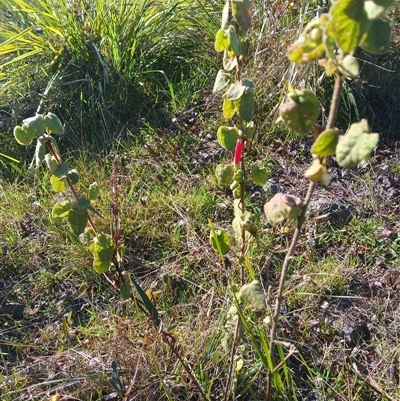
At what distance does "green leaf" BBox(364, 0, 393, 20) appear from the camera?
62 cm

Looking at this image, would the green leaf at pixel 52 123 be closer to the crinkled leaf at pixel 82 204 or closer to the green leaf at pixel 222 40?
the crinkled leaf at pixel 82 204

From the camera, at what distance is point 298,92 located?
32.1 inches

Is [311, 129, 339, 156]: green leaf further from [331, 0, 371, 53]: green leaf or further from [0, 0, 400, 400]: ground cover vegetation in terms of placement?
[331, 0, 371, 53]: green leaf

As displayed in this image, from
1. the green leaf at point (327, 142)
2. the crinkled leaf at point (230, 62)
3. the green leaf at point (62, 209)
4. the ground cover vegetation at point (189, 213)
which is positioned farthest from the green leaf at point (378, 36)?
the green leaf at point (62, 209)

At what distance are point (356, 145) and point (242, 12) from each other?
1.47 ft

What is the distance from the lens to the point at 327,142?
0.79 metres

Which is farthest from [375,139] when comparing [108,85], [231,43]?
[108,85]

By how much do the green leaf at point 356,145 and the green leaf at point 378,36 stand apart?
0.10 meters

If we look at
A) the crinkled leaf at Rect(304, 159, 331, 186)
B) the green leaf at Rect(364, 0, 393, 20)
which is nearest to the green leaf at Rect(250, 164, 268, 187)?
the crinkled leaf at Rect(304, 159, 331, 186)

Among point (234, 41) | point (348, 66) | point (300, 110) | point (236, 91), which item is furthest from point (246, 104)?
point (348, 66)

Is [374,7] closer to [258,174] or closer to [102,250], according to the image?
[258,174]

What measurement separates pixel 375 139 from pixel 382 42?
0.13 metres

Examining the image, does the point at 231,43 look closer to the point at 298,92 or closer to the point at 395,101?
the point at 298,92

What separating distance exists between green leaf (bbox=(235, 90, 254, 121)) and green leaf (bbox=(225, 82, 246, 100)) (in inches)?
0.7
